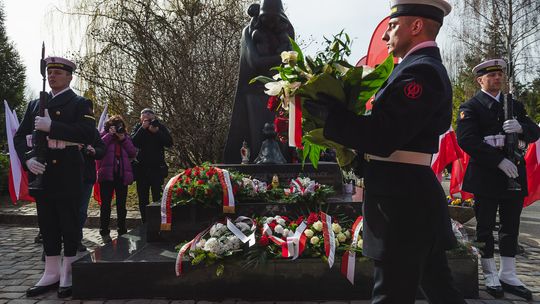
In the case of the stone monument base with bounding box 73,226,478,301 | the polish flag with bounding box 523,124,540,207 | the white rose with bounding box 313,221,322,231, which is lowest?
the stone monument base with bounding box 73,226,478,301

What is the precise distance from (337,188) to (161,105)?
7.58 metres

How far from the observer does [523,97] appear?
3266cm

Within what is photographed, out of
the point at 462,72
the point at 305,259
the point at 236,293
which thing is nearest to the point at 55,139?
the point at 236,293

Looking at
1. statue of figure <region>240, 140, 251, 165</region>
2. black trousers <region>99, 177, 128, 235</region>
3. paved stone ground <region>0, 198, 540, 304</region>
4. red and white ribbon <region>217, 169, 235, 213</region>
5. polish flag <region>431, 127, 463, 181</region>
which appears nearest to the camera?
paved stone ground <region>0, 198, 540, 304</region>

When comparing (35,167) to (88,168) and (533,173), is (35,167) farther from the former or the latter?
(533,173)

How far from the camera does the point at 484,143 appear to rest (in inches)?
163

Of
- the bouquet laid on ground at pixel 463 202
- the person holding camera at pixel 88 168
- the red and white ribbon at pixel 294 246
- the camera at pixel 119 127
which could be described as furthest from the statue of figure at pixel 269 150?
the bouquet laid on ground at pixel 463 202

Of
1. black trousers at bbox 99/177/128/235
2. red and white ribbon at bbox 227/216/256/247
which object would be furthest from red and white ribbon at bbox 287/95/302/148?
black trousers at bbox 99/177/128/235

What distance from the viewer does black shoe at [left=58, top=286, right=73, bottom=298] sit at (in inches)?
157

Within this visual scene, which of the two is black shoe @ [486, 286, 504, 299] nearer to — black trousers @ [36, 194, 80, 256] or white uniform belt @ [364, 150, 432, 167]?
white uniform belt @ [364, 150, 432, 167]

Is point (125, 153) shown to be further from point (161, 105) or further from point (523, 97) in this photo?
point (523, 97)

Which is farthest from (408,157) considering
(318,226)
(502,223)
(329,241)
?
(502,223)

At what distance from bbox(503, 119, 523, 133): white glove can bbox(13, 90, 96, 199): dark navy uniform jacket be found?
389 centimetres

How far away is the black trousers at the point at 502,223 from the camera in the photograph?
4.11 meters
